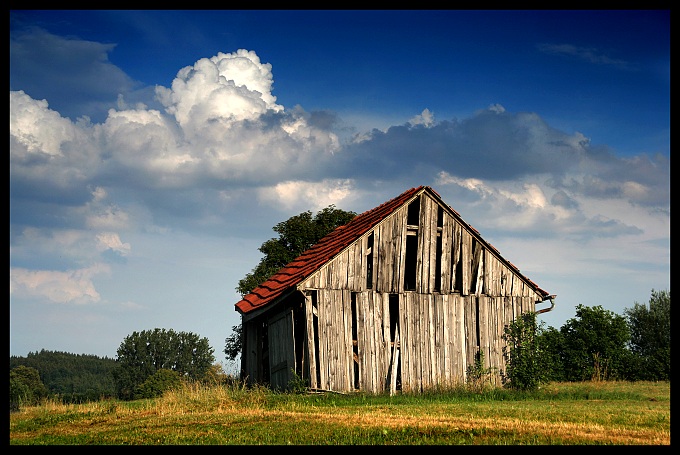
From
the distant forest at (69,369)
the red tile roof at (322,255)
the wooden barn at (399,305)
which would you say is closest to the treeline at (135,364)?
the distant forest at (69,369)

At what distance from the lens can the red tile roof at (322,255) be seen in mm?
27166

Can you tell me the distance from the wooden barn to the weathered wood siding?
0.04m

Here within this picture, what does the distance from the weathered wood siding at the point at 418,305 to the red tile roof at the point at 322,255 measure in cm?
25

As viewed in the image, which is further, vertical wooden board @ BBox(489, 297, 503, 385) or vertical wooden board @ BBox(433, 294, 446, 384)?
vertical wooden board @ BBox(489, 297, 503, 385)

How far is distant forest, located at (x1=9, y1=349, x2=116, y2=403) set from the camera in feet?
329

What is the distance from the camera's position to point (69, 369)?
111750 mm

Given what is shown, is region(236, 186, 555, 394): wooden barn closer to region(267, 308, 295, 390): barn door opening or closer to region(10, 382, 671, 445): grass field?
region(267, 308, 295, 390): barn door opening

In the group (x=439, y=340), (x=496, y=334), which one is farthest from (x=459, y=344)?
(x=496, y=334)

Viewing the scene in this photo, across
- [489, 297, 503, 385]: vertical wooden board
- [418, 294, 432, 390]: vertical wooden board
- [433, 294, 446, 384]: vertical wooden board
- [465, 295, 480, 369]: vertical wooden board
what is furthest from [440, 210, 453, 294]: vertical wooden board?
[489, 297, 503, 385]: vertical wooden board

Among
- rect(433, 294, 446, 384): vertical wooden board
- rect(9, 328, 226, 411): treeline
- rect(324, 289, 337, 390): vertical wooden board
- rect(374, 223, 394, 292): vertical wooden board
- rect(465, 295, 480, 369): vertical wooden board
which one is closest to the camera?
rect(324, 289, 337, 390): vertical wooden board

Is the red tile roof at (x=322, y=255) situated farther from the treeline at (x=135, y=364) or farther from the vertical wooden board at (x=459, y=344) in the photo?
the treeline at (x=135, y=364)

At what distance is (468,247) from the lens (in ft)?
95.0
